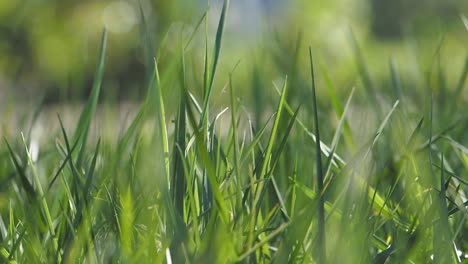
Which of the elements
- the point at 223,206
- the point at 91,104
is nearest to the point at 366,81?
the point at 91,104

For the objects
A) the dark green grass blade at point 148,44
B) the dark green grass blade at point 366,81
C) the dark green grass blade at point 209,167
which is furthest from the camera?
the dark green grass blade at point 366,81

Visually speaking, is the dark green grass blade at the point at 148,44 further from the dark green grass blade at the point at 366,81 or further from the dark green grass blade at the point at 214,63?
the dark green grass blade at the point at 366,81

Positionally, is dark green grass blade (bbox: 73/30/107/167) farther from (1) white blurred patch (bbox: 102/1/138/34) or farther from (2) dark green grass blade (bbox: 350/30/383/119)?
(1) white blurred patch (bbox: 102/1/138/34)

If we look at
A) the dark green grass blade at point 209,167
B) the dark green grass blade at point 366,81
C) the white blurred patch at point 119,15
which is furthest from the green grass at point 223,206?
the white blurred patch at point 119,15

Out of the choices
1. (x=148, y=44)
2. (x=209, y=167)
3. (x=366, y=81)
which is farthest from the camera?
(x=366, y=81)

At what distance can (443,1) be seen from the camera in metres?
17.2

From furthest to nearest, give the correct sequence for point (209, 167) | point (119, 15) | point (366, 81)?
point (119, 15) < point (366, 81) < point (209, 167)

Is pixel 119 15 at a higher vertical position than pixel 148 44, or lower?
lower

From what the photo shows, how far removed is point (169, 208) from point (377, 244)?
14 centimetres

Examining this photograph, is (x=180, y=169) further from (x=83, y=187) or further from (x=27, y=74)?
(x=27, y=74)

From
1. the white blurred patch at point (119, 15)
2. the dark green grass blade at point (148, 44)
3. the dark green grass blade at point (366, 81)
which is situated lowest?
the white blurred patch at point (119, 15)

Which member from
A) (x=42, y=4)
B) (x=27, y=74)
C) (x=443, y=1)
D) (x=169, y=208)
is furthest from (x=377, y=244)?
(x=443, y=1)

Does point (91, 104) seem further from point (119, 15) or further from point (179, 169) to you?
point (119, 15)

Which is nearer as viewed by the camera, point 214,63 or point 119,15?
point 214,63
